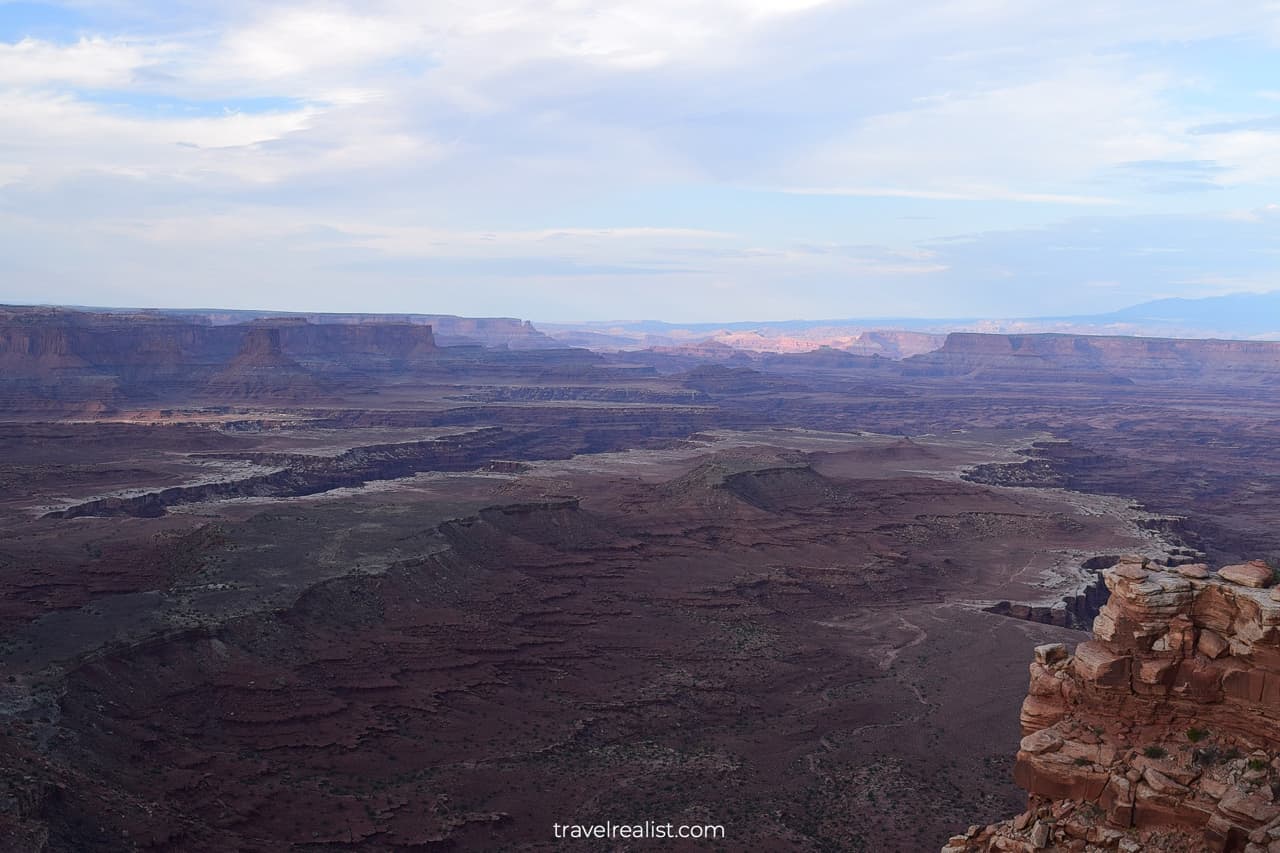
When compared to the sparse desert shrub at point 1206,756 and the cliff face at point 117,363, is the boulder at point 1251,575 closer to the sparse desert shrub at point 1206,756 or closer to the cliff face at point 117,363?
the sparse desert shrub at point 1206,756

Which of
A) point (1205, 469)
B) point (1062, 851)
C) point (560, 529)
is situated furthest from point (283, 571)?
point (1205, 469)

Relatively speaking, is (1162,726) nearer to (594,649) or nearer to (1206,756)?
(1206,756)

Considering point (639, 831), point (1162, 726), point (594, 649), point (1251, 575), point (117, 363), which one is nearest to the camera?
point (1162, 726)

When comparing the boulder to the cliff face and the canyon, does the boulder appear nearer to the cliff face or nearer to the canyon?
the canyon

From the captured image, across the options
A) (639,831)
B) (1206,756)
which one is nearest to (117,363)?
(639,831)

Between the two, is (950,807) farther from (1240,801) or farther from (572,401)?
(572,401)

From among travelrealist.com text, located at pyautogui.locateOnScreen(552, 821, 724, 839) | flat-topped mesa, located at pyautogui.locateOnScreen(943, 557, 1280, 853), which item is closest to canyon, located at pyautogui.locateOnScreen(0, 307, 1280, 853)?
flat-topped mesa, located at pyautogui.locateOnScreen(943, 557, 1280, 853)
